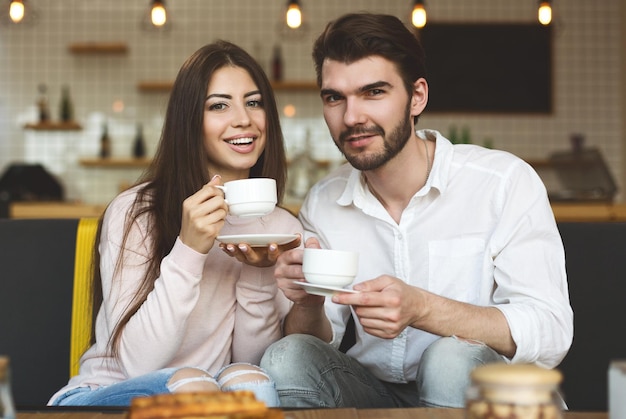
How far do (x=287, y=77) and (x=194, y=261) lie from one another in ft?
12.7

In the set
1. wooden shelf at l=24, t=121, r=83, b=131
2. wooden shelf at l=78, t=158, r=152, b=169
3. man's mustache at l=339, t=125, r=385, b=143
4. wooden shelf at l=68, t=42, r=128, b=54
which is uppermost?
wooden shelf at l=68, t=42, r=128, b=54

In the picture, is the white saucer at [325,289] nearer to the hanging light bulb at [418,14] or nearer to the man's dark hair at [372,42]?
the man's dark hair at [372,42]

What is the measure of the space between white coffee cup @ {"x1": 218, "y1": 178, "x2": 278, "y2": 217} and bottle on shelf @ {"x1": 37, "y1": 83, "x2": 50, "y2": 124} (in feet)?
13.2

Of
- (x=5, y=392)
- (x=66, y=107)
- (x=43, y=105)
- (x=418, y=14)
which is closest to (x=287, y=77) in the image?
(x=66, y=107)

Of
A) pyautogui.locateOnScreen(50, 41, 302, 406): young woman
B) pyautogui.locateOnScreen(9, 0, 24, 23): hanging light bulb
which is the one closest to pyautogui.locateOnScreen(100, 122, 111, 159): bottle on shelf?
pyautogui.locateOnScreen(9, 0, 24, 23): hanging light bulb

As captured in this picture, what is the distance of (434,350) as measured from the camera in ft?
5.14

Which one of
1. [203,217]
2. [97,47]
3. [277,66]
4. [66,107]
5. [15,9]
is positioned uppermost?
[97,47]

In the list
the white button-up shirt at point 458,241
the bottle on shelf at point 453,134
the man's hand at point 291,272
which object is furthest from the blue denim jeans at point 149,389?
the bottle on shelf at point 453,134

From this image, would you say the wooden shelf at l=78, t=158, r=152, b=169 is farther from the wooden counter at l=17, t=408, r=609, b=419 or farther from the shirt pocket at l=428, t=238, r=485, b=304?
the wooden counter at l=17, t=408, r=609, b=419

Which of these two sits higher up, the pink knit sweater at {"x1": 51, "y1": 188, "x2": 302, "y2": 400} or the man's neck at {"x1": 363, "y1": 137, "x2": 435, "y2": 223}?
the man's neck at {"x1": 363, "y1": 137, "x2": 435, "y2": 223}

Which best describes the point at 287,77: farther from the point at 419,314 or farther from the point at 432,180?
the point at 419,314

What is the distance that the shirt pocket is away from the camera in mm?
1872

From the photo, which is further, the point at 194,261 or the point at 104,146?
the point at 104,146

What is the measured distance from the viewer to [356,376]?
185cm
